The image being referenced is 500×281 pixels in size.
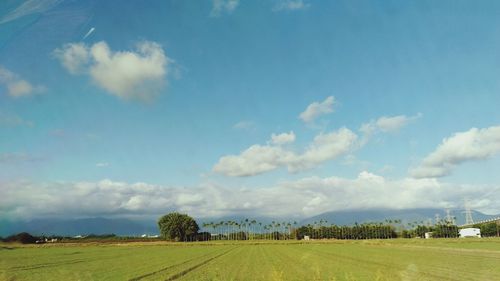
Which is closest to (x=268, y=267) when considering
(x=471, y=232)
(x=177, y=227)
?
(x=177, y=227)

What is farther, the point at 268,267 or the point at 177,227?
the point at 177,227

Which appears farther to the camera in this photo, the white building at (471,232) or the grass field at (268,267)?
the white building at (471,232)

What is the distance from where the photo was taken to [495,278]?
30.3m

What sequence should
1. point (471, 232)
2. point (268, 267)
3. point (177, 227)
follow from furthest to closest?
point (471, 232) < point (177, 227) < point (268, 267)

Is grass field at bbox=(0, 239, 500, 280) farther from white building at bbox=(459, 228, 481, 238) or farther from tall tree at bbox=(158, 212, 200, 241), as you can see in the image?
white building at bbox=(459, 228, 481, 238)

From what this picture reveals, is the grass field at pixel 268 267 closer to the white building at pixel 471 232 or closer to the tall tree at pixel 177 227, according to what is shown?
the tall tree at pixel 177 227

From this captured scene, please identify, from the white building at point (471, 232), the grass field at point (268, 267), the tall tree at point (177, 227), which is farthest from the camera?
the white building at point (471, 232)

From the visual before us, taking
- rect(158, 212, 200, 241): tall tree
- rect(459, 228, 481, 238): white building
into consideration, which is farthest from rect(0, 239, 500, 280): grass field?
rect(459, 228, 481, 238): white building

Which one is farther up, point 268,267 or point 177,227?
point 177,227

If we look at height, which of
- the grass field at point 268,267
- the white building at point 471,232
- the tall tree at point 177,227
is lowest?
the grass field at point 268,267

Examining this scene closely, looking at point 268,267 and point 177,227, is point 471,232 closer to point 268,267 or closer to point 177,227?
point 177,227

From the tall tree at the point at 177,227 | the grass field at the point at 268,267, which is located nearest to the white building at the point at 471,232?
the tall tree at the point at 177,227

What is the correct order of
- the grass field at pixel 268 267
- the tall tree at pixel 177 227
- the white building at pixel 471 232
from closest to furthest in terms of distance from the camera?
the grass field at pixel 268 267, the tall tree at pixel 177 227, the white building at pixel 471 232

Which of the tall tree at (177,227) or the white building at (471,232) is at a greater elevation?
the tall tree at (177,227)
